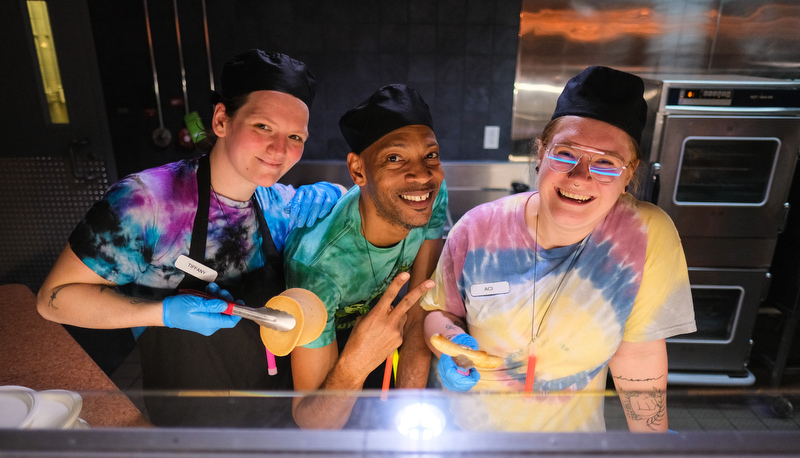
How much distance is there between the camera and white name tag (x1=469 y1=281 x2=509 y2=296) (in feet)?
4.16

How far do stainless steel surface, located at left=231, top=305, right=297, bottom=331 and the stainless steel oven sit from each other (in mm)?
2252

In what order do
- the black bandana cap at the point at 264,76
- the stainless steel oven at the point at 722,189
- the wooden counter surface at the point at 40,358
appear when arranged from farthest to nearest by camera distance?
1. the stainless steel oven at the point at 722,189
2. the wooden counter surface at the point at 40,358
3. the black bandana cap at the point at 264,76

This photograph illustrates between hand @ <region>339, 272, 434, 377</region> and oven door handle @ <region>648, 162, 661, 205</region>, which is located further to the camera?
oven door handle @ <region>648, 162, 661, 205</region>

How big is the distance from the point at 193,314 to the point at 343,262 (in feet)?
1.33

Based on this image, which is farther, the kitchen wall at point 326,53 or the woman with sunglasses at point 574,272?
the kitchen wall at point 326,53

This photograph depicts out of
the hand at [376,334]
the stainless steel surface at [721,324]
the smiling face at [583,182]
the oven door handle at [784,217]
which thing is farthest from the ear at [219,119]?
the oven door handle at [784,217]

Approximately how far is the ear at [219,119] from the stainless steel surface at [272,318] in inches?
21.2

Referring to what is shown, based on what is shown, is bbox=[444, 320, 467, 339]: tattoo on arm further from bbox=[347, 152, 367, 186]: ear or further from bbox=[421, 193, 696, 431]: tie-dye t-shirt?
bbox=[347, 152, 367, 186]: ear

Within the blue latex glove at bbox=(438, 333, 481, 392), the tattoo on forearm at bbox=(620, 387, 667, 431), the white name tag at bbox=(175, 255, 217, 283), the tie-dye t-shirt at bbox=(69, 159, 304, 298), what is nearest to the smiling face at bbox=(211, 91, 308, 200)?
the tie-dye t-shirt at bbox=(69, 159, 304, 298)

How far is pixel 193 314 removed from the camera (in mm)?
1216

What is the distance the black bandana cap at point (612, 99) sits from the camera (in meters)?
1.14

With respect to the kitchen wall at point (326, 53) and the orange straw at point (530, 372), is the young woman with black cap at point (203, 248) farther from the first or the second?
the kitchen wall at point (326, 53)

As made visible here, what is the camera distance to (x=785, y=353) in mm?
2988

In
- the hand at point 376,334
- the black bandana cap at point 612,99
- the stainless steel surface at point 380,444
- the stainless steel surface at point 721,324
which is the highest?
the black bandana cap at point 612,99
